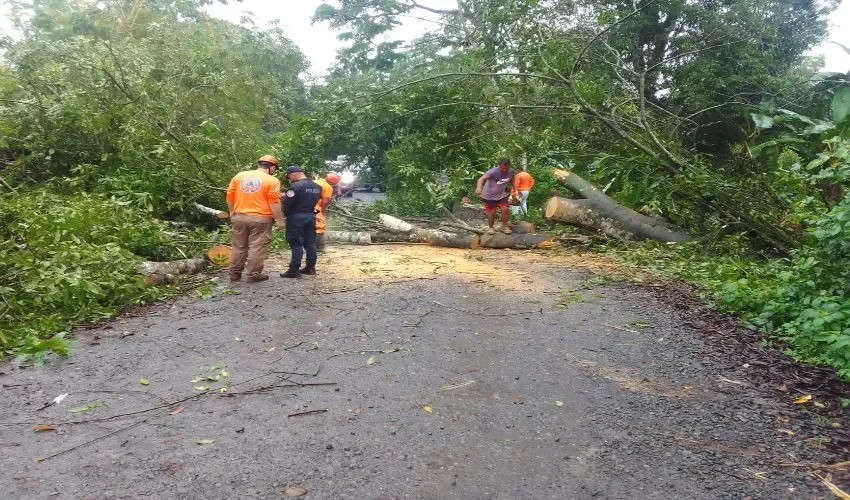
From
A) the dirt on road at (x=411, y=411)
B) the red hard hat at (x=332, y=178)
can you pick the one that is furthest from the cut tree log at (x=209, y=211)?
the dirt on road at (x=411, y=411)

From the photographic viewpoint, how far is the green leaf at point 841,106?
15.5 ft

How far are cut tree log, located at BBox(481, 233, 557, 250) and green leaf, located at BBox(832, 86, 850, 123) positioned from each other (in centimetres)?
514

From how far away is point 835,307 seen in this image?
149 inches

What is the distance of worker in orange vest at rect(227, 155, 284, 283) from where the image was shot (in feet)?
21.5

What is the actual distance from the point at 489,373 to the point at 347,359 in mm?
1046

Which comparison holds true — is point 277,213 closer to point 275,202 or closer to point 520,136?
point 275,202

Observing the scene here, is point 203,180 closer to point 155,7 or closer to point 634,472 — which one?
point 634,472

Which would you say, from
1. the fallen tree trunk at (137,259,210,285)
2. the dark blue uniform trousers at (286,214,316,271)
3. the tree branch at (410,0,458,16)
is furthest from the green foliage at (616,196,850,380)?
the tree branch at (410,0,458,16)

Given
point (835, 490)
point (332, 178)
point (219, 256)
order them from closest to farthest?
point (835, 490)
point (219, 256)
point (332, 178)

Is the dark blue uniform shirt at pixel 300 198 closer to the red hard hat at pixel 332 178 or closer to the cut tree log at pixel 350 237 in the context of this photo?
the red hard hat at pixel 332 178

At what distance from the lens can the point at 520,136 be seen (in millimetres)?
9961

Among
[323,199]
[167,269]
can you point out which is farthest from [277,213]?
[323,199]

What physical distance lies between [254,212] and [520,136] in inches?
208

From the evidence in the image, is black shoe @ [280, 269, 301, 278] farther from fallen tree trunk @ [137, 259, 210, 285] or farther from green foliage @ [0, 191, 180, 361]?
green foliage @ [0, 191, 180, 361]
